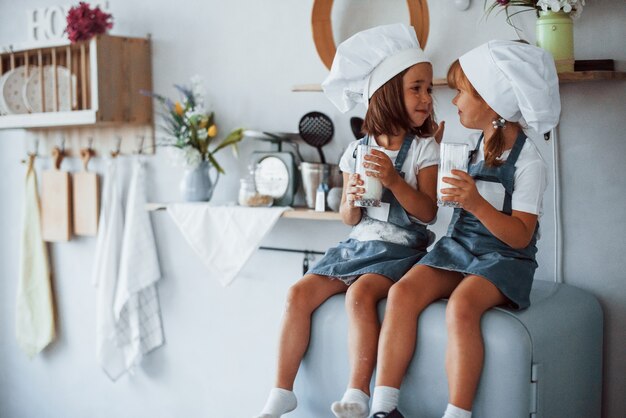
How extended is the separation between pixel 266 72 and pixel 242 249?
636 millimetres

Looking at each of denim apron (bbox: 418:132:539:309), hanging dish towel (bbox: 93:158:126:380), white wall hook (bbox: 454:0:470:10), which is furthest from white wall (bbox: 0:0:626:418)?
denim apron (bbox: 418:132:539:309)

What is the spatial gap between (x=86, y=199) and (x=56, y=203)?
0.52 feet

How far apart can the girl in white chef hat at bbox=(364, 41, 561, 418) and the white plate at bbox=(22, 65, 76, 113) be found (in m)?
1.70

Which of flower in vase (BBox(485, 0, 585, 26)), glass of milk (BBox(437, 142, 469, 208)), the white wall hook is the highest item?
the white wall hook

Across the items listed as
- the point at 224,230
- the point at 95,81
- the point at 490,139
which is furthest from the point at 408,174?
the point at 95,81

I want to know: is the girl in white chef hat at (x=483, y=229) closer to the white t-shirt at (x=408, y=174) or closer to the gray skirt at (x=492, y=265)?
the gray skirt at (x=492, y=265)

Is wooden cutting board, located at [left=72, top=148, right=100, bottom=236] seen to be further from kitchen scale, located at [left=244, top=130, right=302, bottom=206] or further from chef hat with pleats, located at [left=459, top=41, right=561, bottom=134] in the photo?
chef hat with pleats, located at [left=459, top=41, right=561, bottom=134]

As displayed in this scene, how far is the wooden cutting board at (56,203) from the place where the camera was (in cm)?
313

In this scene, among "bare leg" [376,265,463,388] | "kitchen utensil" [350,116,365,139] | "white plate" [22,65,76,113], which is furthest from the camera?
"white plate" [22,65,76,113]

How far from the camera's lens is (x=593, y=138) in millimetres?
2012

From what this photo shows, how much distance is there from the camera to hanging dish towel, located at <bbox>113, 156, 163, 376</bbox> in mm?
2861

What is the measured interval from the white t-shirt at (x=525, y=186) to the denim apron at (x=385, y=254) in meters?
0.23

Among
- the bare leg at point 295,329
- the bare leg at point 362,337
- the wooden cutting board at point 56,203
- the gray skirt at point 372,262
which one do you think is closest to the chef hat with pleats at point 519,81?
the gray skirt at point 372,262

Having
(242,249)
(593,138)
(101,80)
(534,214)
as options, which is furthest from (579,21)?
(101,80)
